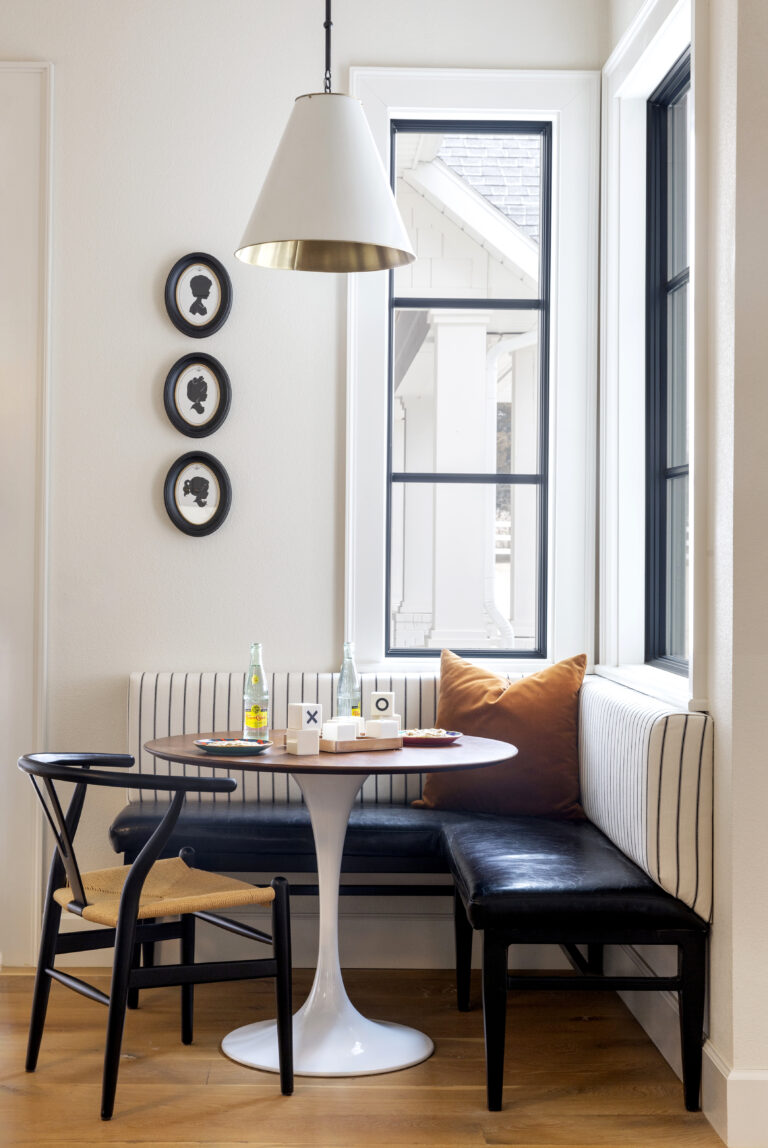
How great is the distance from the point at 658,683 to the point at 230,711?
1.39 metres

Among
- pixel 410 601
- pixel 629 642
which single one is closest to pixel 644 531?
pixel 629 642

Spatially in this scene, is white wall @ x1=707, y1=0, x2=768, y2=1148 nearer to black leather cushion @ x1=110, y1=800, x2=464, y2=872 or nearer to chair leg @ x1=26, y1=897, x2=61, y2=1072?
black leather cushion @ x1=110, y1=800, x2=464, y2=872

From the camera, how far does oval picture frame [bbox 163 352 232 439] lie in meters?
3.83

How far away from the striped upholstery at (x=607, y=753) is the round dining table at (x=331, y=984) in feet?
1.11

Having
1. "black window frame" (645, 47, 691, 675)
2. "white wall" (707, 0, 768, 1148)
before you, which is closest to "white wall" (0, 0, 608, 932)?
"black window frame" (645, 47, 691, 675)

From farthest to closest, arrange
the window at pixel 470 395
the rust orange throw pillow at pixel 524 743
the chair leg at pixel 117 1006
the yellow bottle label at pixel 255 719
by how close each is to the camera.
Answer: the window at pixel 470 395 → the rust orange throw pillow at pixel 524 743 → the yellow bottle label at pixel 255 719 → the chair leg at pixel 117 1006

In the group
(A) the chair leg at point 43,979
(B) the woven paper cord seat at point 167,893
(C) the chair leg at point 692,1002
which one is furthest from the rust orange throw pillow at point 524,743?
(A) the chair leg at point 43,979

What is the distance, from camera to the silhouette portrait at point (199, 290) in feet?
12.6

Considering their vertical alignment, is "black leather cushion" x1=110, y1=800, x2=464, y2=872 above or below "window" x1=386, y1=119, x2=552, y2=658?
below

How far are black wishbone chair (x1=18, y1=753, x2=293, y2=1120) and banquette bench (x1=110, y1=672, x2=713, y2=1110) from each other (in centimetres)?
45

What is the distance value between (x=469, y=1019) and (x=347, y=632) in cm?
129

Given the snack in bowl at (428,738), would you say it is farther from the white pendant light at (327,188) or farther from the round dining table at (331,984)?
the white pendant light at (327,188)

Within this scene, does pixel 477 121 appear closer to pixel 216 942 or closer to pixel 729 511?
pixel 729 511

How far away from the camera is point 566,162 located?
392cm
